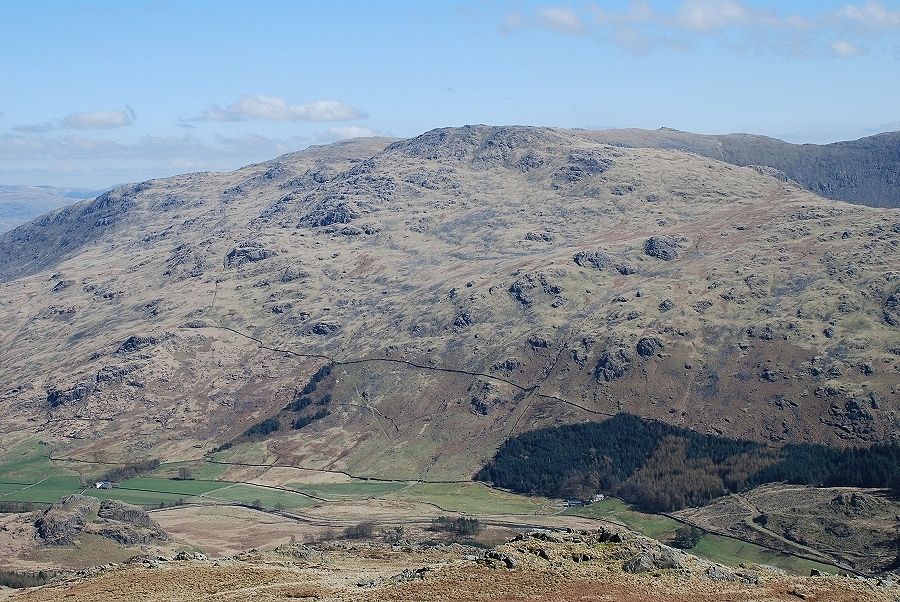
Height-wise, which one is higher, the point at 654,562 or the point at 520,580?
the point at 520,580

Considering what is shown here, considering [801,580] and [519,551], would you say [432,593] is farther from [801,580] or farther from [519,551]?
[801,580]

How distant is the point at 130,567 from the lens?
103m

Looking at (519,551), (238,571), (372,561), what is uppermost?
(519,551)

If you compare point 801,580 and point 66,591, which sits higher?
point 801,580

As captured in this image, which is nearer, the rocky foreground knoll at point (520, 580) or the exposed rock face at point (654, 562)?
the rocky foreground knoll at point (520, 580)

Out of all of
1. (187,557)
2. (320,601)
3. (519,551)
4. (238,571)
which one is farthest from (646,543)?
(187,557)

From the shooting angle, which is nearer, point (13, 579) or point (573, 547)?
point (573, 547)

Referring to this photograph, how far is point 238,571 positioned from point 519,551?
98.5ft

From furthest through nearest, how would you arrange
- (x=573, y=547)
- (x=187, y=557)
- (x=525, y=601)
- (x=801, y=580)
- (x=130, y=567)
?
(x=187, y=557)
(x=130, y=567)
(x=573, y=547)
(x=801, y=580)
(x=525, y=601)

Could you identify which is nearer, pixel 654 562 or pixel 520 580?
pixel 520 580

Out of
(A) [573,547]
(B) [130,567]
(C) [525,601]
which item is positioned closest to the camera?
(C) [525,601]

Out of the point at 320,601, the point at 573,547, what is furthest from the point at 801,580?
the point at 320,601

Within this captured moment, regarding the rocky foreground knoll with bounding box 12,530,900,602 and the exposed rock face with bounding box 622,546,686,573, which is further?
the exposed rock face with bounding box 622,546,686,573

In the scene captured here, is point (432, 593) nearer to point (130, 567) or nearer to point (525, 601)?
point (525, 601)
